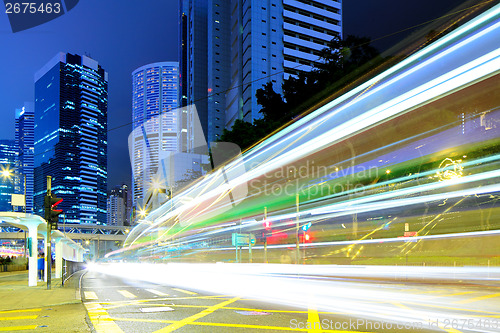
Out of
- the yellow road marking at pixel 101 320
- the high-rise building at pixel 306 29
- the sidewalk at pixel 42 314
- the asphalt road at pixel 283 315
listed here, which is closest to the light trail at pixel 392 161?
the asphalt road at pixel 283 315

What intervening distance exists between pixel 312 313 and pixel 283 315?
0.70 meters

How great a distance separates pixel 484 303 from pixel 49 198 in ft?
58.9

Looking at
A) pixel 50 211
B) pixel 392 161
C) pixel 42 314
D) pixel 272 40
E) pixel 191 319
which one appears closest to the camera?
pixel 191 319

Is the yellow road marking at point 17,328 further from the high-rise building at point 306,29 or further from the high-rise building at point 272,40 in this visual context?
the high-rise building at point 306,29

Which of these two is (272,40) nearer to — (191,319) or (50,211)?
(50,211)

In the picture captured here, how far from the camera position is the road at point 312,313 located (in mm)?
8359

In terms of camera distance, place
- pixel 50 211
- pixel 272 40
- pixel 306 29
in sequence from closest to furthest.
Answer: pixel 50 211 → pixel 272 40 → pixel 306 29

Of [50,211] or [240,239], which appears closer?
[50,211]

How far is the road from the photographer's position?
8359 mm

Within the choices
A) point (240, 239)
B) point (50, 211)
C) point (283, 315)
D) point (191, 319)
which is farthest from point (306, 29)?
point (191, 319)

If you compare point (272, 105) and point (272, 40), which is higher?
point (272, 40)

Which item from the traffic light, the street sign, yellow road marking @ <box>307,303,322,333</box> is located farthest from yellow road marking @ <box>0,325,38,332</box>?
the street sign

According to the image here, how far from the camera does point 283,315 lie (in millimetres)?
10055

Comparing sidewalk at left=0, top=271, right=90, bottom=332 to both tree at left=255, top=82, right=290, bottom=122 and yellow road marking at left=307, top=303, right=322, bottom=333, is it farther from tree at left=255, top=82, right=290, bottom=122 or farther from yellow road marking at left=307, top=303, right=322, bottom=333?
tree at left=255, top=82, right=290, bottom=122
